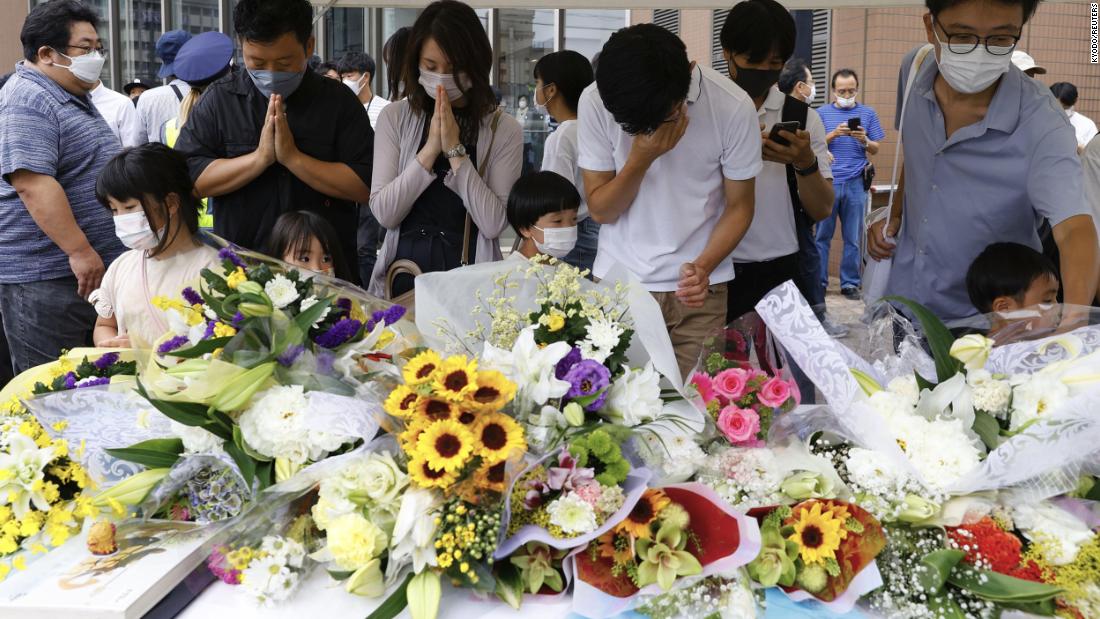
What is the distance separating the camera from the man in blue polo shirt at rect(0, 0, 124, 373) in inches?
116

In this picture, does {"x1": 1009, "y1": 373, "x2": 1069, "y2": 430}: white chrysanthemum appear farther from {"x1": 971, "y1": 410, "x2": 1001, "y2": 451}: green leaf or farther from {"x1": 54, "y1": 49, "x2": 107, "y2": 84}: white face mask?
{"x1": 54, "y1": 49, "x2": 107, "y2": 84}: white face mask

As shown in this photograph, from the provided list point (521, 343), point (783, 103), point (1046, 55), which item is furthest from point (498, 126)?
point (1046, 55)

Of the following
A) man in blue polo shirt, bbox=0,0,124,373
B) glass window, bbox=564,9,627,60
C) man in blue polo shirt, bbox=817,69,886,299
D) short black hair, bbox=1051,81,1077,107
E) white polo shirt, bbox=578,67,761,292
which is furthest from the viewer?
glass window, bbox=564,9,627,60

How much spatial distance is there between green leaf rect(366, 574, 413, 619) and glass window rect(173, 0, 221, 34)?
31.1 ft

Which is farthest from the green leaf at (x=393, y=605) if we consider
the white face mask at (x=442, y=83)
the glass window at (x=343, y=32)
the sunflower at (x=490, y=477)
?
the glass window at (x=343, y=32)

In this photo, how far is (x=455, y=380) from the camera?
129 centimetres

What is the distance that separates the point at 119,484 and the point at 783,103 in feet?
7.29

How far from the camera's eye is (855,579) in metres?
1.29

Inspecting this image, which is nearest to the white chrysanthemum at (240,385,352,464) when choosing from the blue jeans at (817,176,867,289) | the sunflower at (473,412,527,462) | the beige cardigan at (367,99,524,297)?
the sunflower at (473,412,527,462)

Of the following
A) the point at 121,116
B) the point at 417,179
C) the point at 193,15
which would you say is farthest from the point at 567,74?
the point at 193,15

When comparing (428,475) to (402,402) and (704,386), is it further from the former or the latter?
(704,386)

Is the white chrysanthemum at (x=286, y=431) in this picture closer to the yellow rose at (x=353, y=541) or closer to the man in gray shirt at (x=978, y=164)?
the yellow rose at (x=353, y=541)

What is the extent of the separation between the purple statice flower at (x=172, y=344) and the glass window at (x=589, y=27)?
8.02 meters

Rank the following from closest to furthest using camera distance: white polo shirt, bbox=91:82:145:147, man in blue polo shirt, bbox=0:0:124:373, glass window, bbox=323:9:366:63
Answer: man in blue polo shirt, bbox=0:0:124:373 → white polo shirt, bbox=91:82:145:147 → glass window, bbox=323:9:366:63
